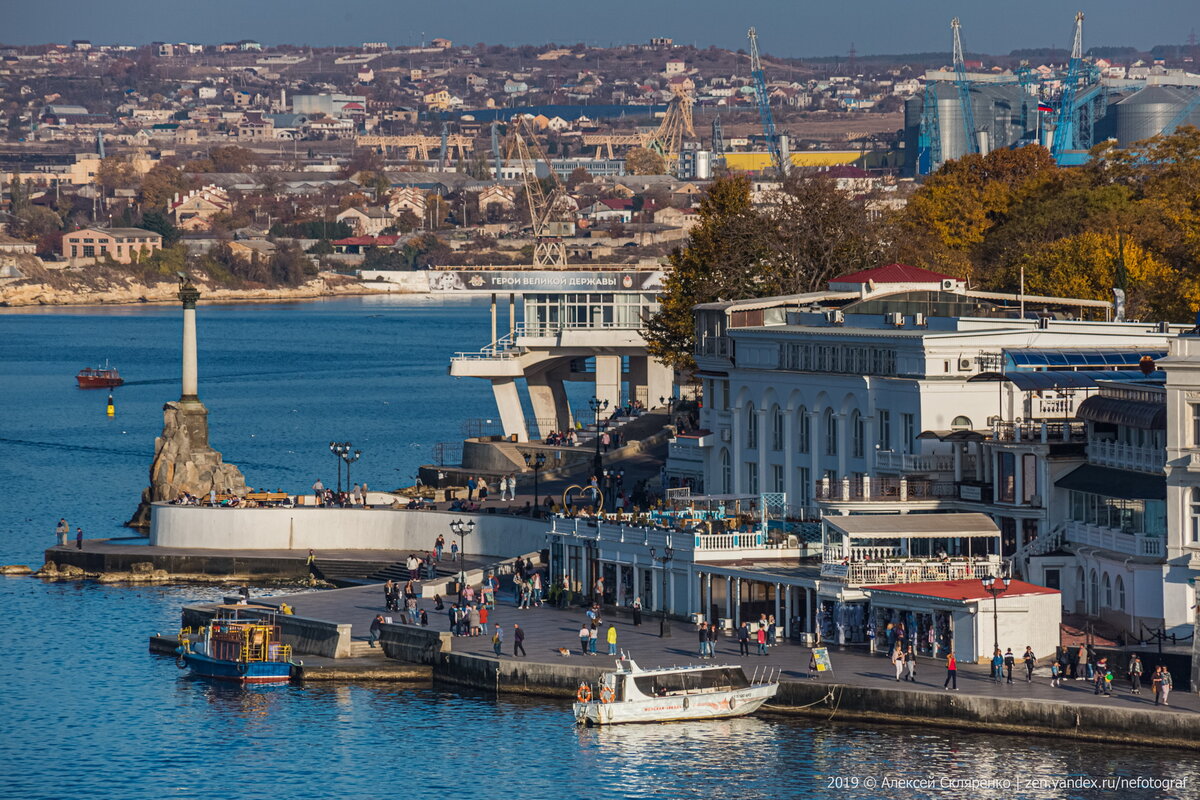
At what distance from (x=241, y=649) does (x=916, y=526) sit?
14144 millimetres

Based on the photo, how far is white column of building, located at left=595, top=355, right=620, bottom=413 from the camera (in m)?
89.2

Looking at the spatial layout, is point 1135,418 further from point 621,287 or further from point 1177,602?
point 621,287

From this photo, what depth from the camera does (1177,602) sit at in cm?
4572

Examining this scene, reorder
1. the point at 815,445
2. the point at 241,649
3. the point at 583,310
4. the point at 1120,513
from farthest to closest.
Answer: the point at 583,310 → the point at 815,445 → the point at 241,649 → the point at 1120,513

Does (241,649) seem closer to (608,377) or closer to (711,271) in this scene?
(711,271)

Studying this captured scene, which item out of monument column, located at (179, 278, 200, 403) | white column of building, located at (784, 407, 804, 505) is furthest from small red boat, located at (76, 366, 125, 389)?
white column of building, located at (784, 407, 804, 505)

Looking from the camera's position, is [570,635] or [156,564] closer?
[570,635]

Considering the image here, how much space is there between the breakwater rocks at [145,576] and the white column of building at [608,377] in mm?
24045

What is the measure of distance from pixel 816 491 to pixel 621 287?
115 ft

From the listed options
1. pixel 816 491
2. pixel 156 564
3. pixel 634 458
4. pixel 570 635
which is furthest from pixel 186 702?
pixel 634 458

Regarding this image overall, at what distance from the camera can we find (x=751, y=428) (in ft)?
202

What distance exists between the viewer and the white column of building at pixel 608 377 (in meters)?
89.2

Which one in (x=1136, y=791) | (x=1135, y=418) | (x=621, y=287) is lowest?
(x=1136, y=791)

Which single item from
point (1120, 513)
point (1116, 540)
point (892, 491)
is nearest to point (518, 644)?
point (892, 491)
